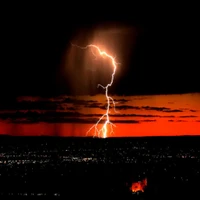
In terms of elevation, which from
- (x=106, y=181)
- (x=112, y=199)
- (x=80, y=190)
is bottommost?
(x=112, y=199)

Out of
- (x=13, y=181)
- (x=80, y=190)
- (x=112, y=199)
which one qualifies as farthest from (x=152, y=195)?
(x=13, y=181)

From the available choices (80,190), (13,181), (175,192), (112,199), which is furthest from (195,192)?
(13,181)

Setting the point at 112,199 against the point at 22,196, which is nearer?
the point at 112,199

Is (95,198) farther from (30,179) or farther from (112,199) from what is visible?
(30,179)

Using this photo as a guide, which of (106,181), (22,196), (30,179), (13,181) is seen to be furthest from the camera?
(30,179)

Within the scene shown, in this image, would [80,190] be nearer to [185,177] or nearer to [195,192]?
[195,192]

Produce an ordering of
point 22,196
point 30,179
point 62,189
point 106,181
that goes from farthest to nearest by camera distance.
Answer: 1. point 30,179
2. point 106,181
3. point 62,189
4. point 22,196

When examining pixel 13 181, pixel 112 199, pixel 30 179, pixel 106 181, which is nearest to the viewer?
pixel 112 199

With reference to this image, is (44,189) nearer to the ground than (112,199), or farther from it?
farther from it

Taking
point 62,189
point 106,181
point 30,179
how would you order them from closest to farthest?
point 62,189 → point 106,181 → point 30,179
